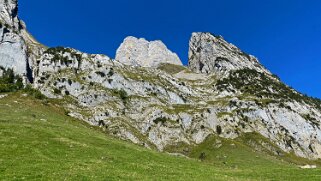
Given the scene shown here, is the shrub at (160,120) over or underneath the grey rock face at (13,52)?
underneath

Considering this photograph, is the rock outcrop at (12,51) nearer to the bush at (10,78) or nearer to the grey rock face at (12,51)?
the grey rock face at (12,51)

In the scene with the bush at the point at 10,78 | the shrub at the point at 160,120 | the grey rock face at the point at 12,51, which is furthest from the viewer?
the grey rock face at the point at 12,51

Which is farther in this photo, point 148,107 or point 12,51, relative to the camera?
point 12,51

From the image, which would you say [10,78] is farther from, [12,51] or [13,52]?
[12,51]

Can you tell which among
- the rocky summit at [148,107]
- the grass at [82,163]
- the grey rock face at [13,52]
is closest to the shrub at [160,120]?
the rocky summit at [148,107]

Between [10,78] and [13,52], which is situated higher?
[13,52]

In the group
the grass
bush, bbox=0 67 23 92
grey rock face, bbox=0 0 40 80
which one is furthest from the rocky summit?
the grass

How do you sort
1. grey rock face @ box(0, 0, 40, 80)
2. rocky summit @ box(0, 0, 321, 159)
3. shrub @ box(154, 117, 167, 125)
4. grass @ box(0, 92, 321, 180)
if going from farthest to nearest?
grey rock face @ box(0, 0, 40, 80)
shrub @ box(154, 117, 167, 125)
rocky summit @ box(0, 0, 321, 159)
grass @ box(0, 92, 321, 180)

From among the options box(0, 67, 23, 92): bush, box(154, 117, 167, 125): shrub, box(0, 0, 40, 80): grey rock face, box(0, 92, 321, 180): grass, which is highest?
box(0, 0, 40, 80): grey rock face

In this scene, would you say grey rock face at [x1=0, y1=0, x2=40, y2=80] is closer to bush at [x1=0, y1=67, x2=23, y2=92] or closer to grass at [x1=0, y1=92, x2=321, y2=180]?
bush at [x1=0, y1=67, x2=23, y2=92]

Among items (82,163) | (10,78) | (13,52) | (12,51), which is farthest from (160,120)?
(82,163)

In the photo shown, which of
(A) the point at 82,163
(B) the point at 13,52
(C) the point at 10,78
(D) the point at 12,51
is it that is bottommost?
(A) the point at 82,163

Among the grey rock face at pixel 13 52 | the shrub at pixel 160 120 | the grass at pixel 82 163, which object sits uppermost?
the grey rock face at pixel 13 52

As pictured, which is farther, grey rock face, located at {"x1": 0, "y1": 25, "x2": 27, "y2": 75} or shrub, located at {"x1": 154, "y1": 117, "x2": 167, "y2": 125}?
grey rock face, located at {"x1": 0, "y1": 25, "x2": 27, "y2": 75}
